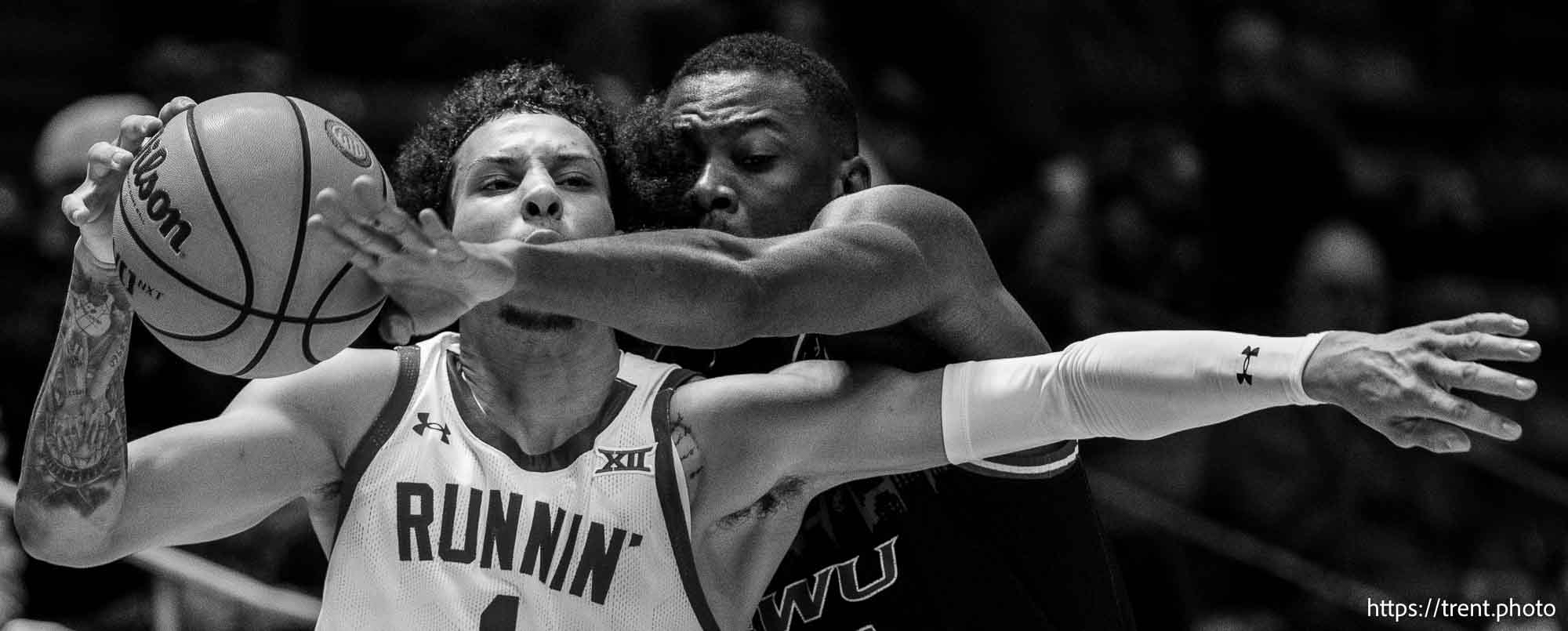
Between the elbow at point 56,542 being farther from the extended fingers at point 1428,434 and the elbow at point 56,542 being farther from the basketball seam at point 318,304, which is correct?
the extended fingers at point 1428,434

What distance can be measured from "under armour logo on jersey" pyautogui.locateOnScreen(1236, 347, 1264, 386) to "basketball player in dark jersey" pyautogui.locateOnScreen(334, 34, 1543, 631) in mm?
735

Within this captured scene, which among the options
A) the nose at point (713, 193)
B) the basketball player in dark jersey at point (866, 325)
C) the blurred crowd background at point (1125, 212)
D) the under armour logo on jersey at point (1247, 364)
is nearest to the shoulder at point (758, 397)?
the basketball player in dark jersey at point (866, 325)

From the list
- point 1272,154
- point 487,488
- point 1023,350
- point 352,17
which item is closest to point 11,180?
point 352,17

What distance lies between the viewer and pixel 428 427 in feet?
12.1

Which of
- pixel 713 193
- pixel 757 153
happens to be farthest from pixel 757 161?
pixel 713 193

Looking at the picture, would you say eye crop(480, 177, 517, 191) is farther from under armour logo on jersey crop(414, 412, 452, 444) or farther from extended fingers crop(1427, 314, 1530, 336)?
extended fingers crop(1427, 314, 1530, 336)

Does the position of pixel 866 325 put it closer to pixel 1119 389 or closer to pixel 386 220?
pixel 1119 389

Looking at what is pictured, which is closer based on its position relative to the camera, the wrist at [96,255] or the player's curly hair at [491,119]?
the wrist at [96,255]

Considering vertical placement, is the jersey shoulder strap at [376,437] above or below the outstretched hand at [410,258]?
below

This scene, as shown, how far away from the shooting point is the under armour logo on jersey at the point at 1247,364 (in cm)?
316

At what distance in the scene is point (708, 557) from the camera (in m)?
3.74

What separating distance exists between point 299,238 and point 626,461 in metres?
0.98

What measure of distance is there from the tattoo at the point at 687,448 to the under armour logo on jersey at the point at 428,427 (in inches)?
19.2

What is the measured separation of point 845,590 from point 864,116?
13.4ft
